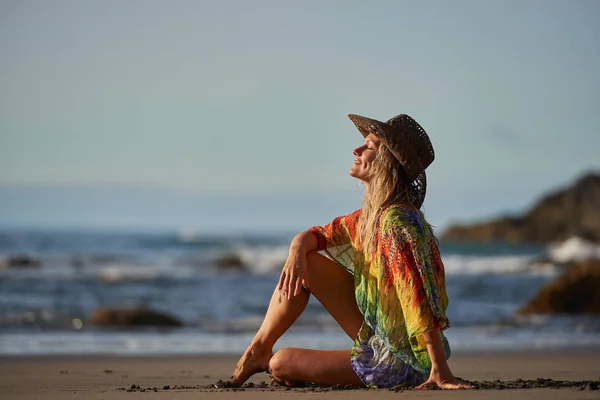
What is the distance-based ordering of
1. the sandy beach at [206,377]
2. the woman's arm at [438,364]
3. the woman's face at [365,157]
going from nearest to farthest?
the woman's arm at [438,364], the sandy beach at [206,377], the woman's face at [365,157]

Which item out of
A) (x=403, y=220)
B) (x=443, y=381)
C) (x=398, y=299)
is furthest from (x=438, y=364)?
(x=403, y=220)

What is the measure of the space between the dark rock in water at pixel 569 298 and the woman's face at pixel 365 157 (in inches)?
324

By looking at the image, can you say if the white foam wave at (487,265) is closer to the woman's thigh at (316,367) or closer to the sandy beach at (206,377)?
the sandy beach at (206,377)

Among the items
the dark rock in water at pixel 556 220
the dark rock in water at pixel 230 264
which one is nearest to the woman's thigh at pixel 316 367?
the dark rock in water at pixel 230 264

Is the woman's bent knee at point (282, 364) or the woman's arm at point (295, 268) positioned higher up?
the woman's arm at point (295, 268)

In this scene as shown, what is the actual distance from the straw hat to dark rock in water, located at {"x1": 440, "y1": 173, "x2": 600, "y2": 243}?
5070cm

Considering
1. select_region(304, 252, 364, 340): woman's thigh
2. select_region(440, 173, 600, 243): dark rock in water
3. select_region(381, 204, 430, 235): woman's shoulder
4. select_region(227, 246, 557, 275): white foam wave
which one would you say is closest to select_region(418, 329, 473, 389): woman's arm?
select_region(381, 204, 430, 235): woman's shoulder

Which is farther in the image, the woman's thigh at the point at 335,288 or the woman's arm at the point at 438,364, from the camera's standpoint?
the woman's thigh at the point at 335,288

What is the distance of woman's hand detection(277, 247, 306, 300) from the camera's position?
4.77 metres

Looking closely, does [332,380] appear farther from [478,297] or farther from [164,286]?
[164,286]

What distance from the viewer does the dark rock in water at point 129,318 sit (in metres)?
10.6

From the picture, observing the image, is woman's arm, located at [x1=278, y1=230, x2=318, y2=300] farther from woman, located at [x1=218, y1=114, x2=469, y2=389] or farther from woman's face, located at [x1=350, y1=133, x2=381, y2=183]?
woman's face, located at [x1=350, y1=133, x2=381, y2=183]

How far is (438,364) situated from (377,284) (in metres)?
0.51

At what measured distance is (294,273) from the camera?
4777 mm
